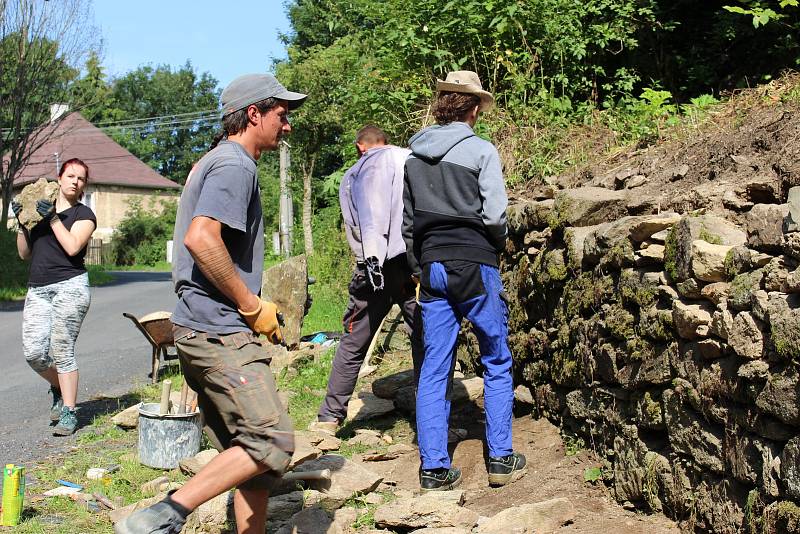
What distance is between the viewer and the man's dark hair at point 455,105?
509 centimetres

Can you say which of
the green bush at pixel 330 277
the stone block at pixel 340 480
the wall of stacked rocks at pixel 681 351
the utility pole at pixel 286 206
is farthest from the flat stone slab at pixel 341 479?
the utility pole at pixel 286 206

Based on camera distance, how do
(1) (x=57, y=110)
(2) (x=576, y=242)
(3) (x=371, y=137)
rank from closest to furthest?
(2) (x=576, y=242) → (3) (x=371, y=137) → (1) (x=57, y=110)

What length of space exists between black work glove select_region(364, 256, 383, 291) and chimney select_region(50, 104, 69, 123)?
22.3 metres

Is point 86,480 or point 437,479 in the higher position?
point 437,479

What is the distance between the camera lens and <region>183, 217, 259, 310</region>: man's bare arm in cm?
346

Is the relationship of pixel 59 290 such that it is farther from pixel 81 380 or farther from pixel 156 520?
pixel 156 520

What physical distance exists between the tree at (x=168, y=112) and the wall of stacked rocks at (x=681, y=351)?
69.9 metres

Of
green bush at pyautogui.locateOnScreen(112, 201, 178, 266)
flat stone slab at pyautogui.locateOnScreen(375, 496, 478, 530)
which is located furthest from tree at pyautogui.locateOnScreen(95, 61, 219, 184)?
flat stone slab at pyautogui.locateOnScreen(375, 496, 478, 530)

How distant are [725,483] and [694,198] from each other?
1.79 meters

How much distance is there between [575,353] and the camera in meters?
5.20

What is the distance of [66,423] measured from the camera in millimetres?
6645

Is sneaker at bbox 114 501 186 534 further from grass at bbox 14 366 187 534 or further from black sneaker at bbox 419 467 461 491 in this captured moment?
black sneaker at bbox 419 467 461 491

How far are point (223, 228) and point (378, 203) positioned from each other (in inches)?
95.6

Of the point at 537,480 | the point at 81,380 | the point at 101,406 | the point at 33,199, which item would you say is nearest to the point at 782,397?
the point at 537,480
